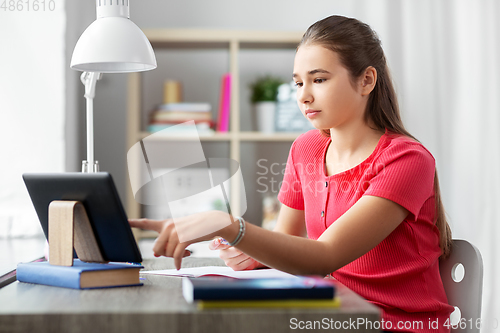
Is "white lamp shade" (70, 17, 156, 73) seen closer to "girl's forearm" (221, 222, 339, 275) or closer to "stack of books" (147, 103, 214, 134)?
"girl's forearm" (221, 222, 339, 275)

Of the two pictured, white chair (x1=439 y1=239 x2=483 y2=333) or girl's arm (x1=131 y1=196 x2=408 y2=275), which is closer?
girl's arm (x1=131 y1=196 x2=408 y2=275)

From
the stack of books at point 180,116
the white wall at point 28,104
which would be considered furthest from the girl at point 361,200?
the stack of books at point 180,116

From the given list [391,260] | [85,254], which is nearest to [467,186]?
[391,260]

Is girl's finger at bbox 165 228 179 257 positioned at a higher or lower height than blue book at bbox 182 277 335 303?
higher

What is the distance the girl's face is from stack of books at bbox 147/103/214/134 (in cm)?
126

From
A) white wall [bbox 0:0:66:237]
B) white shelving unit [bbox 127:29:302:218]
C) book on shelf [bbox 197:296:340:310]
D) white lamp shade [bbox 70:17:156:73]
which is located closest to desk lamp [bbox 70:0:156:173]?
white lamp shade [bbox 70:17:156:73]

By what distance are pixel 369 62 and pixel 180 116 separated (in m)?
1.35

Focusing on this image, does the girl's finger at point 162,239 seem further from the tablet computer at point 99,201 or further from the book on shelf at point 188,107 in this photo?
the book on shelf at point 188,107

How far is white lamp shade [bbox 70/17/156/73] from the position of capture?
1023 mm

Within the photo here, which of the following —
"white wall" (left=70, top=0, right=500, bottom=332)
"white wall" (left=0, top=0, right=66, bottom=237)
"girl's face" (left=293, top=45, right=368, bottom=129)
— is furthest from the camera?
"white wall" (left=70, top=0, right=500, bottom=332)

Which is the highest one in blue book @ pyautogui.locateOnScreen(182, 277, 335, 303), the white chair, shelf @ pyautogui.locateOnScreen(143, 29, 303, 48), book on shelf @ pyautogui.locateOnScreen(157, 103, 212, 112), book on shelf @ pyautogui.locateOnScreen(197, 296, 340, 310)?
shelf @ pyautogui.locateOnScreen(143, 29, 303, 48)

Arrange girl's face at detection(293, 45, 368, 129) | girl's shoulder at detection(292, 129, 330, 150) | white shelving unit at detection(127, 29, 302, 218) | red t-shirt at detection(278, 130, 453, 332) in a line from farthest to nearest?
white shelving unit at detection(127, 29, 302, 218) < girl's shoulder at detection(292, 129, 330, 150) < girl's face at detection(293, 45, 368, 129) < red t-shirt at detection(278, 130, 453, 332)

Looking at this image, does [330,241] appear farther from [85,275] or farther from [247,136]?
[247,136]

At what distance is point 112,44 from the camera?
1028mm
